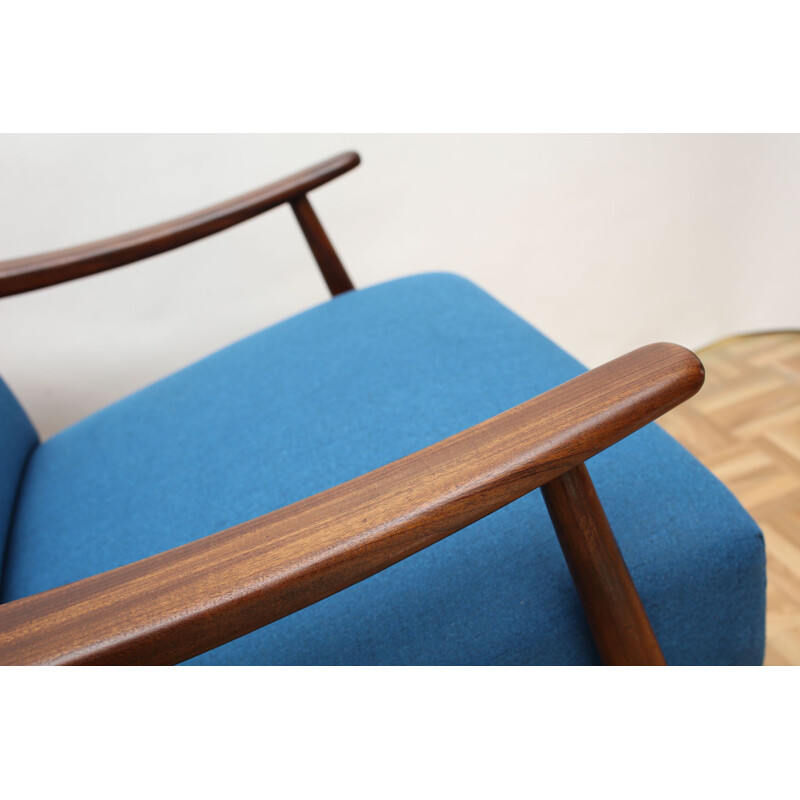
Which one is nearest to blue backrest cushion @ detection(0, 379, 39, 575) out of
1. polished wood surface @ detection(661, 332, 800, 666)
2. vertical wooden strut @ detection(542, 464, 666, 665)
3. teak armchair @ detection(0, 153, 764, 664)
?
teak armchair @ detection(0, 153, 764, 664)

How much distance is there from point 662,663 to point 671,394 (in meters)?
0.20

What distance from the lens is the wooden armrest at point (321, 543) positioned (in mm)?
335

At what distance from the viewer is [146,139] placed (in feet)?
3.45

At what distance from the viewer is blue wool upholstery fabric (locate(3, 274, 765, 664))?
0.48 metres

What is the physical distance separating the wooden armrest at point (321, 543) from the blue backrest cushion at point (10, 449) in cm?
33

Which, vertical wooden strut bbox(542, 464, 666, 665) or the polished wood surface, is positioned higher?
vertical wooden strut bbox(542, 464, 666, 665)

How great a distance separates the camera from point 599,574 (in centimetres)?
45

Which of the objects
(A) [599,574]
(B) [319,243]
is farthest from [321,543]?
(B) [319,243]

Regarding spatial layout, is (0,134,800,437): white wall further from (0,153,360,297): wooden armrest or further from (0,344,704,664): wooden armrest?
(0,344,704,664): wooden armrest

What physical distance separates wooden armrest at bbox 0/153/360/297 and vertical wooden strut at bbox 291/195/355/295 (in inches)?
0.5

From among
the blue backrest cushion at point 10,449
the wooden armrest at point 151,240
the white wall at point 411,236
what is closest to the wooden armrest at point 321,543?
the blue backrest cushion at point 10,449
